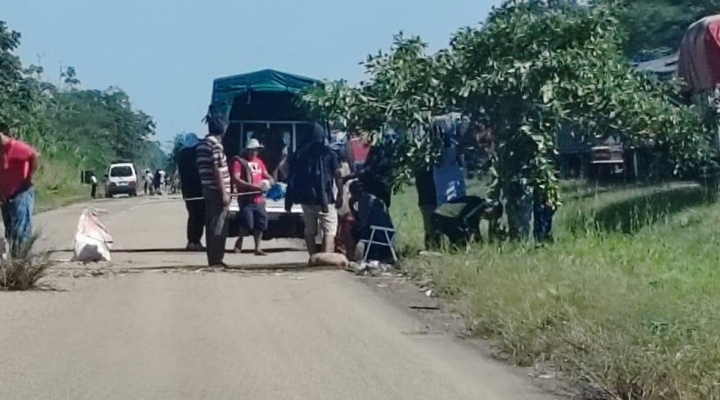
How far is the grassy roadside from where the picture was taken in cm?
930

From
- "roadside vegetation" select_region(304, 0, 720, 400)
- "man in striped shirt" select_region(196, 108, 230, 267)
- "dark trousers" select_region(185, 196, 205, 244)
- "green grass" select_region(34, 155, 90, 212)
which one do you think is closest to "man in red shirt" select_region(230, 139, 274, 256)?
"dark trousers" select_region(185, 196, 205, 244)

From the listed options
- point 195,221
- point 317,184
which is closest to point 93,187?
point 195,221

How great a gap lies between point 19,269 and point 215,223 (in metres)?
2.93

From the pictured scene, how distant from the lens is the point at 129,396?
366 inches

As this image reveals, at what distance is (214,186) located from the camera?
17.1m

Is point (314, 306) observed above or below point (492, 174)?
below

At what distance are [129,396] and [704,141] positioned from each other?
413 inches

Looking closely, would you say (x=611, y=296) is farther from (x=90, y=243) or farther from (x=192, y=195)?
(x=192, y=195)

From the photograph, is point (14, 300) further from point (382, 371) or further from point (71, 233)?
point (71, 233)

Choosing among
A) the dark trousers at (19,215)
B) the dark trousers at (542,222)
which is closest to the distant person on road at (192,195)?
the dark trousers at (19,215)

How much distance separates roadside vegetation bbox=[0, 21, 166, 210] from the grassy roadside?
17420 mm

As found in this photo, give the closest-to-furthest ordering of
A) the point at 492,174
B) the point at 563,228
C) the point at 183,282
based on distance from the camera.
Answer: the point at 183,282, the point at 492,174, the point at 563,228

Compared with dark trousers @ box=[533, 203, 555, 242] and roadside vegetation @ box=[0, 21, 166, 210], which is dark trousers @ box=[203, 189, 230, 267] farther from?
roadside vegetation @ box=[0, 21, 166, 210]

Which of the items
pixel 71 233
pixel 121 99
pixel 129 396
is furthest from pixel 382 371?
pixel 121 99
